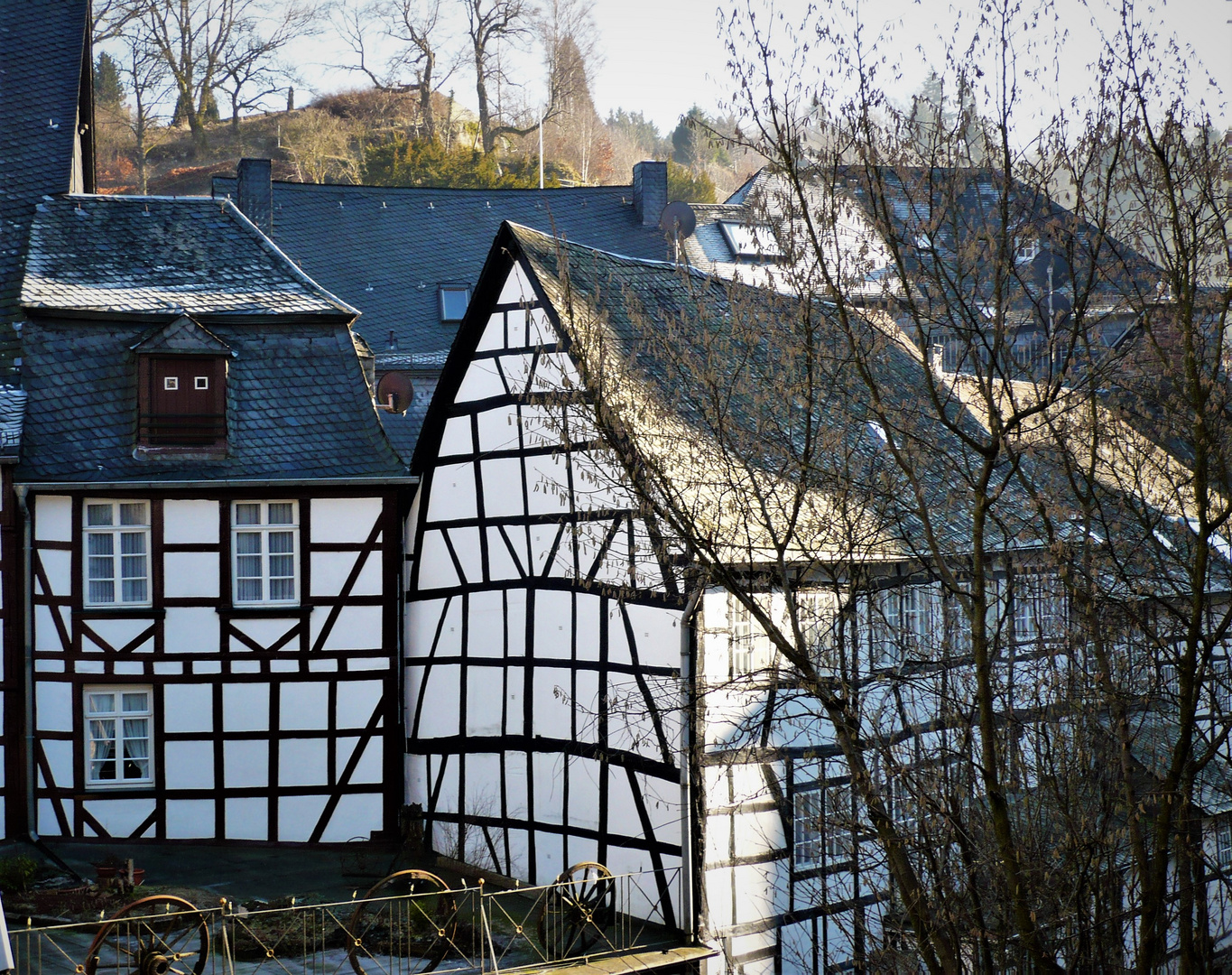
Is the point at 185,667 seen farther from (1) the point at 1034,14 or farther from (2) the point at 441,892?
(1) the point at 1034,14

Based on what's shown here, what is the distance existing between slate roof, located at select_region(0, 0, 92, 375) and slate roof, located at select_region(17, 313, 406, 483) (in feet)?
4.27

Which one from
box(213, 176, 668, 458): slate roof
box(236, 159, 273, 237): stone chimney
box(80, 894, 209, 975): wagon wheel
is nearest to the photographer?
box(80, 894, 209, 975): wagon wheel

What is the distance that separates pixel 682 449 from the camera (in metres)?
12.3

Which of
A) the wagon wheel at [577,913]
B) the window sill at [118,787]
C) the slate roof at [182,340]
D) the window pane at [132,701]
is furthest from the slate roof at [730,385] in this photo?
the window sill at [118,787]

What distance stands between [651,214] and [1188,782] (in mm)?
21312

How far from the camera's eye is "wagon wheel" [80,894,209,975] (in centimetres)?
1012

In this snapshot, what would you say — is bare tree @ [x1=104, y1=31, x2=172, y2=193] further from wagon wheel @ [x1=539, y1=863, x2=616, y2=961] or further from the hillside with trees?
wagon wheel @ [x1=539, y1=863, x2=616, y2=961]

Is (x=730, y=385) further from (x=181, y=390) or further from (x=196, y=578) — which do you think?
(x=181, y=390)

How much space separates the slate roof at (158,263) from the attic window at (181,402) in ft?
2.21

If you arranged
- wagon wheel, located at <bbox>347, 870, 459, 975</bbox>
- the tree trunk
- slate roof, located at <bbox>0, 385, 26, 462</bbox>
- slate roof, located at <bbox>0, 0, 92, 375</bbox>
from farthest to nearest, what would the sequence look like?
the tree trunk, slate roof, located at <bbox>0, 0, 92, 375</bbox>, slate roof, located at <bbox>0, 385, 26, 462</bbox>, wagon wheel, located at <bbox>347, 870, 459, 975</bbox>

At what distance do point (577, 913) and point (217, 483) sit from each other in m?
6.39

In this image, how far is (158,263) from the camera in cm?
1700

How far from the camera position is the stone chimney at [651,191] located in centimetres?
2883

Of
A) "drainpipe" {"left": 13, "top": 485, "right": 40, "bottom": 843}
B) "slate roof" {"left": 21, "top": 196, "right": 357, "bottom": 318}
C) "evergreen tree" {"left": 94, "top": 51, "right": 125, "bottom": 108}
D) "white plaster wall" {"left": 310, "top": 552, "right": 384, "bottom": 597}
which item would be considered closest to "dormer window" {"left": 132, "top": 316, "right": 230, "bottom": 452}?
"slate roof" {"left": 21, "top": 196, "right": 357, "bottom": 318}
